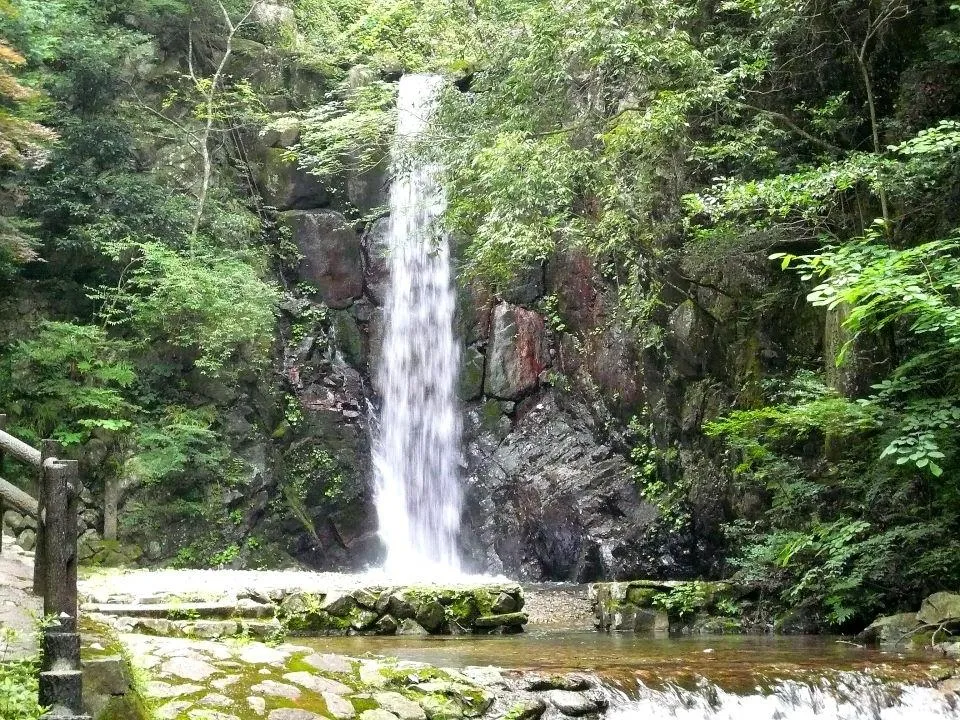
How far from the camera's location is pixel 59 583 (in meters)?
3.87

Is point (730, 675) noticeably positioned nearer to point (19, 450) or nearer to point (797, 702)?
point (797, 702)

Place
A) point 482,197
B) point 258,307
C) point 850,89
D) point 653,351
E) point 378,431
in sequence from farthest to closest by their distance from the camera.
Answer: point 378,431 < point 258,307 < point 653,351 < point 482,197 < point 850,89

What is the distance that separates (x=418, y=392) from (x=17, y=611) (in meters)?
12.3

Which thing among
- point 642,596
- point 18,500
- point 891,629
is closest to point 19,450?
point 18,500

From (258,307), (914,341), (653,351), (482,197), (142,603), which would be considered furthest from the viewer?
(258,307)

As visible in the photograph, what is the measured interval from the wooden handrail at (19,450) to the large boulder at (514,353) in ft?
38.6

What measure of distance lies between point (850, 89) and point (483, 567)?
949 centimetres

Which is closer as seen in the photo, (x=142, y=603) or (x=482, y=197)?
(x=142, y=603)

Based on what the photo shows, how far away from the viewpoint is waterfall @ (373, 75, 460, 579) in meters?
15.9

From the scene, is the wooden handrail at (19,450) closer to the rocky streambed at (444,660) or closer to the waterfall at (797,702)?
the rocky streambed at (444,660)

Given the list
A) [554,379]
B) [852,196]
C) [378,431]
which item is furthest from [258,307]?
[852,196]

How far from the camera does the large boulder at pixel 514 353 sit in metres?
16.0

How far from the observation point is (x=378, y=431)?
16922 mm

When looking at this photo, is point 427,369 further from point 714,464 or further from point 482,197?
point 714,464
